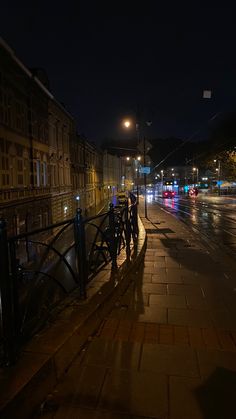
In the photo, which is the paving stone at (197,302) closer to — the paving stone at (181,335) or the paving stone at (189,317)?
the paving stone at (189,317)

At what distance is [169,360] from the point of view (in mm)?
3258

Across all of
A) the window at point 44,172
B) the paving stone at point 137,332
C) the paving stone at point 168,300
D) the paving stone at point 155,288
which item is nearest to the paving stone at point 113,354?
the paving stone at point 137,332

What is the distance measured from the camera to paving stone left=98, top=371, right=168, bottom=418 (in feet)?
8.37

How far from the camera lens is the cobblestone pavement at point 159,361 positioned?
2574mm

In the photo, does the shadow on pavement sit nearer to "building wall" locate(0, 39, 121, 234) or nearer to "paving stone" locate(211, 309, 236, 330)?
"paving stone" locate(211, 309, 236, 330)

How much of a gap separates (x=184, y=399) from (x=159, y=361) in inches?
23.2

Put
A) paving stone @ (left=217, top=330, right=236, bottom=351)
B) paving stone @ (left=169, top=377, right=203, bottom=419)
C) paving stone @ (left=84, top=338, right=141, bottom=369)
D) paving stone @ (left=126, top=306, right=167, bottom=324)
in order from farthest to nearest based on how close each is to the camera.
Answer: paving stone @ (left=126, top=306, right=167, bottom=324)
paving stone @ (left=217, top=330, right=236, bottom=351)
paving stone @ (left=84, top=338, right=141, bottom=369)
paving stone @ (left=169, top=377, right=203, bottom=419)

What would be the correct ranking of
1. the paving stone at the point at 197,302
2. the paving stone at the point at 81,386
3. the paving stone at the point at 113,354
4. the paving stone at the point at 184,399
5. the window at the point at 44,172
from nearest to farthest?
1. the paving stone at the point at 184,399
2. the paving stone at the point at 81,386
3. the paving stone at the point at 113,354
4. the paving stone at the point at 197,302
5. the window at the point at 44,172

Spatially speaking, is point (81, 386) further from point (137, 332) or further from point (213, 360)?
point (213, 360)

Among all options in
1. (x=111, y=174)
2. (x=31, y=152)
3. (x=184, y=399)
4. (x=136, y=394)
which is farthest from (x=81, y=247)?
(x=111, y=174)

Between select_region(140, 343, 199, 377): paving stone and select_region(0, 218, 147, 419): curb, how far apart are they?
720 millimetres

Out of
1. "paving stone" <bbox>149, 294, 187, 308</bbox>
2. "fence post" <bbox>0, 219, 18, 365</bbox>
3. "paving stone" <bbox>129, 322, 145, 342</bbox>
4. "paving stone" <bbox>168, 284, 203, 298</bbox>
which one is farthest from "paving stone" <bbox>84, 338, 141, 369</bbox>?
"paving stone" <bbox>168, 284, 203, 298</bbox>

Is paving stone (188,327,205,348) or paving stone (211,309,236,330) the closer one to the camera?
paving stone (188,327,205,348)

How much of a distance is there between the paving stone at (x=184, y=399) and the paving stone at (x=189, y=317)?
1.28m
